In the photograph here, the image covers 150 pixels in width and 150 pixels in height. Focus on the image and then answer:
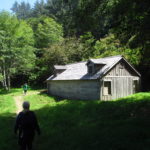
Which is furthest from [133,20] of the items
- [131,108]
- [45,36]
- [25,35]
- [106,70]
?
[45,36]

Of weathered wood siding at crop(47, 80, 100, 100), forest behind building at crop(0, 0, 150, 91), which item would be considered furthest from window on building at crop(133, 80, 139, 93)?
weathered wood siding at crop(47, 80, 100, 100)

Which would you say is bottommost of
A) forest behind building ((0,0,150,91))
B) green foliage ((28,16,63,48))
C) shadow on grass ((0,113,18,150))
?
shadow on grass ((0,113,18,150))

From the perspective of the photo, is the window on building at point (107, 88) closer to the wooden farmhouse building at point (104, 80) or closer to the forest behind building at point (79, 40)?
the wooden farmhouse building at point (104, 80)

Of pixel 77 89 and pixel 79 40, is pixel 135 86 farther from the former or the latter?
pixel 79 40

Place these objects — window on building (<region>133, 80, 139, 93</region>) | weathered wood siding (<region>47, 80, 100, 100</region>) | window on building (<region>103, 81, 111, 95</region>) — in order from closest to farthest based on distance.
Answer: weathered wood siding (<region>47, 80, 100, 100</region>)
window on building (<region>103, 81, 111, 95</region>)
window on building (<region>133, 80, 139, 93</region>)

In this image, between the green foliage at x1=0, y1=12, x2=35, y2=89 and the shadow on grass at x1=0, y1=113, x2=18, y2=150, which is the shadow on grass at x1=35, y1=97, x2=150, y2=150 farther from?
the green foliage at x1=0, y1=12, x2=35, y2=89

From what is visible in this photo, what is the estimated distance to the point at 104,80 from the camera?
72.4 ft

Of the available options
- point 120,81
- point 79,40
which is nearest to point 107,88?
point 120,81

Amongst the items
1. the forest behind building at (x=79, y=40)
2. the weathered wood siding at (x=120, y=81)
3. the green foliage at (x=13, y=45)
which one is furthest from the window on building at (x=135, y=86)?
the green foliage at (x=13, y=45)

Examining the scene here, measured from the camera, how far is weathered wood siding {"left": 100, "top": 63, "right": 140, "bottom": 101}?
22.5 metres

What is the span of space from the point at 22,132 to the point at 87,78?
17.0m

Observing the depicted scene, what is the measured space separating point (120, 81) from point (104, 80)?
2.51 metres

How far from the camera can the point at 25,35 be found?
118 ft

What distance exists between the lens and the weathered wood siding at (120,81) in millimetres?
22500
